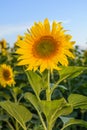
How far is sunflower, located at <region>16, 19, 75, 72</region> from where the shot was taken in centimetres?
189

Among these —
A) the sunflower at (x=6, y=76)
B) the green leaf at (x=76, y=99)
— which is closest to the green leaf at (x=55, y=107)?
the green leaf at (x=76, y=99)

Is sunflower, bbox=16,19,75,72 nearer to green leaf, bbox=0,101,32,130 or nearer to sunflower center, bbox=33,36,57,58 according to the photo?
sunflower center, bbox=33,36,57,58

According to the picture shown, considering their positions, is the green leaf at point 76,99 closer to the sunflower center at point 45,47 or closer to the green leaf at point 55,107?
the green leaf at point 55,107

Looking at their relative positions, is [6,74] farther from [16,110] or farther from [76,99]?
[76,99]

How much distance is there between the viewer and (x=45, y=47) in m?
1.90

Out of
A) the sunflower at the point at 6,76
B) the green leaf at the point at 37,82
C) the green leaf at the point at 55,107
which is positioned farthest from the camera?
the sunflower at the point at 6,76

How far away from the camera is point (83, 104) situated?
1.96 metres

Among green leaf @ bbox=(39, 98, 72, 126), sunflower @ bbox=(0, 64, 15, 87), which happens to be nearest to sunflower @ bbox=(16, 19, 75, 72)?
green leaf @ bbox=(39, 98, 72, 126)

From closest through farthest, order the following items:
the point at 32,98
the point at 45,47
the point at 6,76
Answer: the point at 45,47 < the point at 32,98 < the point at 6,76

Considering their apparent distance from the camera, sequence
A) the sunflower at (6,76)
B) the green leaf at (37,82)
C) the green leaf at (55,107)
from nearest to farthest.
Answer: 1. the green leaf at (55,107)
2. the green leaf at (37,82)
3. the sunflower at (6,76)

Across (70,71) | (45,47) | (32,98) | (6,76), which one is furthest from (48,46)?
(6,76)

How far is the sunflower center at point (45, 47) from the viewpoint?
1.90 metres

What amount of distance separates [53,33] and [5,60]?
4360mm

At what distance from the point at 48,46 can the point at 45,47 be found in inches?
0.6
